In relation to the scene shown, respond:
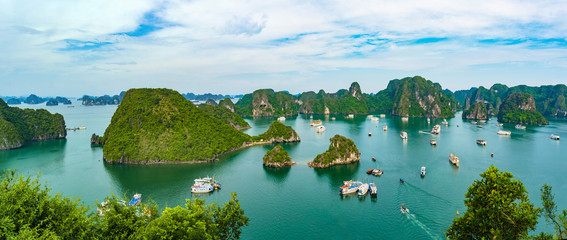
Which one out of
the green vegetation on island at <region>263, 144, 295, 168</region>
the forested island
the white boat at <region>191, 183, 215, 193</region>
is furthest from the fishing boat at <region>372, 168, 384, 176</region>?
the forested island

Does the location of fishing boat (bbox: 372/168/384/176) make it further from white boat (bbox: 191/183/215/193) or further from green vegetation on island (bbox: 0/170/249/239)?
green vegetation on island (bbox: 0/170/249/239)

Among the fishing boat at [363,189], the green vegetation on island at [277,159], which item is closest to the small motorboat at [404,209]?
the fishing boat at [363,189]

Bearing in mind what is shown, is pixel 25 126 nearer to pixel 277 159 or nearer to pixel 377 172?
pixel 277 159

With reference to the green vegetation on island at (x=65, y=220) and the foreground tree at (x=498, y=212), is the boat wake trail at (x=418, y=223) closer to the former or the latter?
the foreground tree at (x=498, y=212)

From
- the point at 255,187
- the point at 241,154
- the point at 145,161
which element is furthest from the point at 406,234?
the point at 145,161

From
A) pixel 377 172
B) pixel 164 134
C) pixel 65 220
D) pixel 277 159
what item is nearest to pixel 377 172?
pixel 377 172
